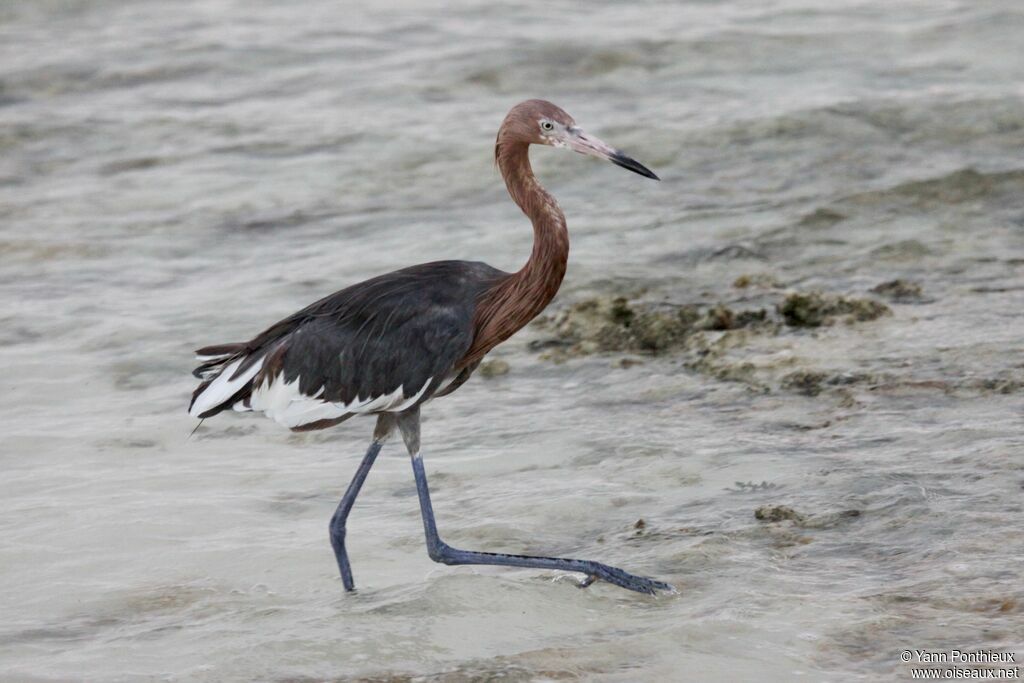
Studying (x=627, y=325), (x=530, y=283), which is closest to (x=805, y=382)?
(x=627, y=325)

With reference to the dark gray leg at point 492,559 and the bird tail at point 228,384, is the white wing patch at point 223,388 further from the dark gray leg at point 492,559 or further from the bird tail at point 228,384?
the dark gray leg at point 492,559

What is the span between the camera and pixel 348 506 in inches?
235

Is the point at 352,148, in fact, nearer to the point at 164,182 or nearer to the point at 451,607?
the point at 164,182

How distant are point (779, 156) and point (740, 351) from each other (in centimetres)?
440

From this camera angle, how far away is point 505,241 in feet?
34.9

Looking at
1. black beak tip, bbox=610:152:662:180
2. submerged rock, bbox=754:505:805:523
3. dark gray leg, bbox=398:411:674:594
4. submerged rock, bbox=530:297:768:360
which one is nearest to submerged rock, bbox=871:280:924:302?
submerged rock, bbox=530:297:768:360

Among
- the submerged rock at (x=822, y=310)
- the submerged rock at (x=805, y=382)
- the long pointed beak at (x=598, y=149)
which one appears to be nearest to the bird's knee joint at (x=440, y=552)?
the long pointed beak at (x=598, y=149)

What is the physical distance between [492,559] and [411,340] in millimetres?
862

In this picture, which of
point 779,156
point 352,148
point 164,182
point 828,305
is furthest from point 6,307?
point 779,156

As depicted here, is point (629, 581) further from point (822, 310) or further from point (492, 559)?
point (822, 310)

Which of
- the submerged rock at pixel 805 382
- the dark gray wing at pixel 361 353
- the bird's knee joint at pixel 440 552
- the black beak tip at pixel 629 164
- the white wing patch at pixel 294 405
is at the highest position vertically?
the black beak tip at pixel 629 164

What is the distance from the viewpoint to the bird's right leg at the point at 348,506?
5.89 m

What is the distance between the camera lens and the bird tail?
19.6 ft

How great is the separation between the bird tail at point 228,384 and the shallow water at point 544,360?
65 centimetres
